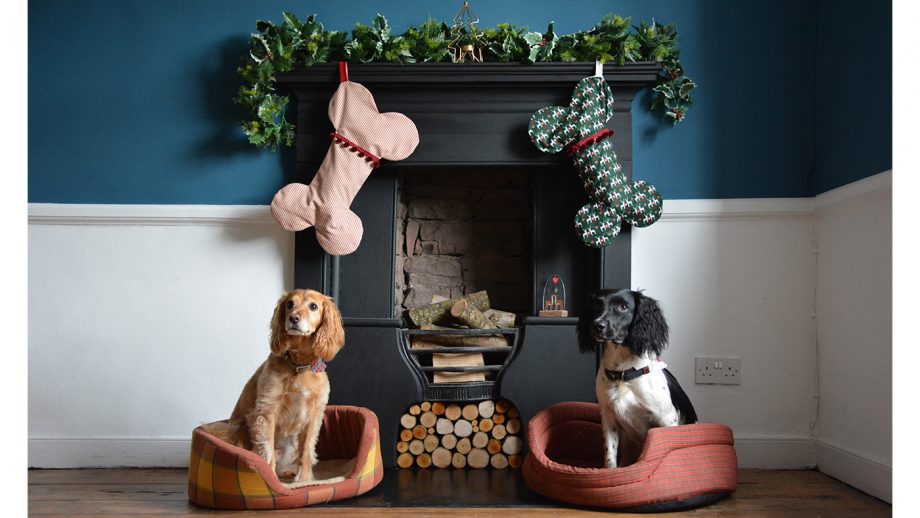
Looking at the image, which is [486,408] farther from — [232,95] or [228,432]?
[232,95]

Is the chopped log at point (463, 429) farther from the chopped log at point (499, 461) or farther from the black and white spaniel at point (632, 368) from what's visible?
the black and white spaniel at point (632, 368)

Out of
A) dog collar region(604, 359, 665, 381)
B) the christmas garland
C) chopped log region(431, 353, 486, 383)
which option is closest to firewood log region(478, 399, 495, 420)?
chopped log region(431, 353, 486, 383)

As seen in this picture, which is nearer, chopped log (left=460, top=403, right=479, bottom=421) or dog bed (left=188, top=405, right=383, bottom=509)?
dog bed (left=188, top=405, right=383, bottom=509)

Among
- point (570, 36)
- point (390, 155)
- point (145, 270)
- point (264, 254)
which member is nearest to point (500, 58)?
point (570, 36)

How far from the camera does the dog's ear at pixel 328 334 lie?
2.28 metres

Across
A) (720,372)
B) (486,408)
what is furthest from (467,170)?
(720,372)

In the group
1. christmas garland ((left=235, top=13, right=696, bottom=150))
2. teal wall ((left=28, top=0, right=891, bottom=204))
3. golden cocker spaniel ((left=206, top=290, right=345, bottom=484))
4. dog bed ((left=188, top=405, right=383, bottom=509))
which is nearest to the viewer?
dog bed ((left=188, top=405, right=383, bottom=509))

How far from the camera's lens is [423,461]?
285 cm

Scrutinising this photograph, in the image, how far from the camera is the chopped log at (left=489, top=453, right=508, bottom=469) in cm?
284

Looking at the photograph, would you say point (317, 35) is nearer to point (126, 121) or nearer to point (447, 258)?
point (126, 121)

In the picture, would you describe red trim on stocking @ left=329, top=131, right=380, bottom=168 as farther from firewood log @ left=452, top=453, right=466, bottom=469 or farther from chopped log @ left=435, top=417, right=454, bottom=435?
firewood log @ left=452, top=453, right=466, bottom=469

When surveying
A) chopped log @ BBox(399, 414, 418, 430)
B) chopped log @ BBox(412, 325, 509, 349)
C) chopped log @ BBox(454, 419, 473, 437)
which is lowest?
chopped log @ BBox(454, 419, 473, 437)

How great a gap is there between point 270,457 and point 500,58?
1876mm

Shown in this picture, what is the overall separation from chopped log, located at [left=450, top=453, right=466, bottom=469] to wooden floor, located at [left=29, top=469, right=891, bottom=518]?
0.62m
